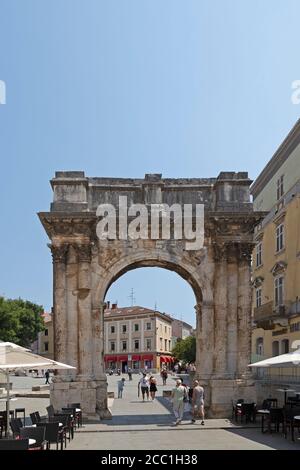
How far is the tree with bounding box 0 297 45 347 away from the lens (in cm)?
6631

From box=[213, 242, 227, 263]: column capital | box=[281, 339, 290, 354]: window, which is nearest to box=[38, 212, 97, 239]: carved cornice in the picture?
box=[213, 242, 227, 263]: column capital

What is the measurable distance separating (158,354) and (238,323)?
78019mm

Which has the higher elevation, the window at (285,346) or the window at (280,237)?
the window at (280,237)

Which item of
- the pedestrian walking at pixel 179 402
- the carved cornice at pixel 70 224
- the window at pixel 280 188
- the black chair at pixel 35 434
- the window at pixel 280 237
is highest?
the window at pixel 280 188

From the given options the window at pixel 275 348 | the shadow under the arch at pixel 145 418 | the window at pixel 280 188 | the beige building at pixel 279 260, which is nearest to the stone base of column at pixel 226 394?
the shadow under the arch at pixel 145 418

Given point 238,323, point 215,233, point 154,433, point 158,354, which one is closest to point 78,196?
point 215,233

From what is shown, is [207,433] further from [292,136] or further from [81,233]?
[292,136]

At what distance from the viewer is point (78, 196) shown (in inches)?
Result: 891

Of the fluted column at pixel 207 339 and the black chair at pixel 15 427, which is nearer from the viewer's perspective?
the black chair at pixel 15 427

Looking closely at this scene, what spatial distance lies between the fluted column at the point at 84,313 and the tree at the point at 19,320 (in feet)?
145

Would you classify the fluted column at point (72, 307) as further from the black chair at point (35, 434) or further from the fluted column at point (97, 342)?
the black chair at point (35, 434)

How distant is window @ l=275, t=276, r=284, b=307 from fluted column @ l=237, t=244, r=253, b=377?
1389cm

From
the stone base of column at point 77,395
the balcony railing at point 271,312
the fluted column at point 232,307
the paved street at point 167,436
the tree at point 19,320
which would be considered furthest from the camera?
the tree at point 19,320

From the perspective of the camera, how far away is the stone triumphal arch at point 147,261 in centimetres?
2200
